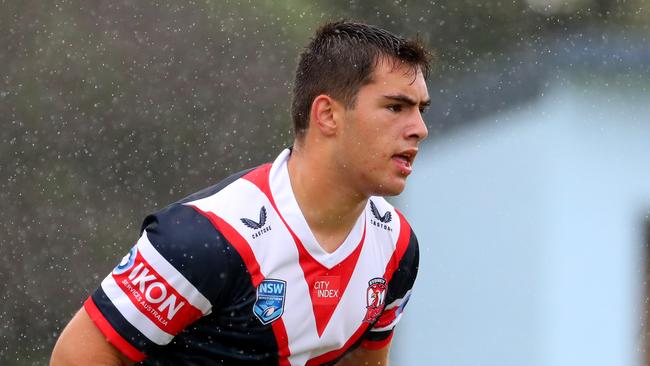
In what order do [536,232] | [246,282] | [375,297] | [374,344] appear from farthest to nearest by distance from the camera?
[536,232], [374,344], [375,297], [246,282]

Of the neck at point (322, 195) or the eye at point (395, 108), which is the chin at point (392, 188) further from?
the eye at point (395, 108)

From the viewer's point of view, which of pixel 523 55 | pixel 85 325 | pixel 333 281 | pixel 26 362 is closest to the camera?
pixel 85 325

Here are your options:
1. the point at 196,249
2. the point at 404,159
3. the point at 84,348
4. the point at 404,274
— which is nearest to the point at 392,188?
the point at 404,159

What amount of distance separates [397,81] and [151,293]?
0.86 m

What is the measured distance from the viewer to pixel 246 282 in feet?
10.4

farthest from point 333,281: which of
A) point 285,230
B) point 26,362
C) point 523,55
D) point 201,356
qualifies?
point 26,362

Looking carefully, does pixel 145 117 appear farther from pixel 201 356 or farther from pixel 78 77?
pixel 201 356

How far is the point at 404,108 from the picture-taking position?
10.6 ft

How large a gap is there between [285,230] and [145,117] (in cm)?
535

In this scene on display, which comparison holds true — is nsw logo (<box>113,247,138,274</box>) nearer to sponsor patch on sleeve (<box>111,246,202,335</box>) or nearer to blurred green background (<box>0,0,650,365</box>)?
sponsor patch on sleeve (<box>111,246,202,335</box>)

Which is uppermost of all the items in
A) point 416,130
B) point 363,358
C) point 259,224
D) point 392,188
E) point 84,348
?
point 416,130

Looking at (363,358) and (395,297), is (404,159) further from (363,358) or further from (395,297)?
(363,358)

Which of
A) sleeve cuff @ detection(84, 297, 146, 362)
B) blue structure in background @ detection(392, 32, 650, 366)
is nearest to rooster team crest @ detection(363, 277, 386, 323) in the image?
sleeve cuff @ detection(84, 297, 146, 362)

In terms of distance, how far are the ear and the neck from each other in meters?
0.07
